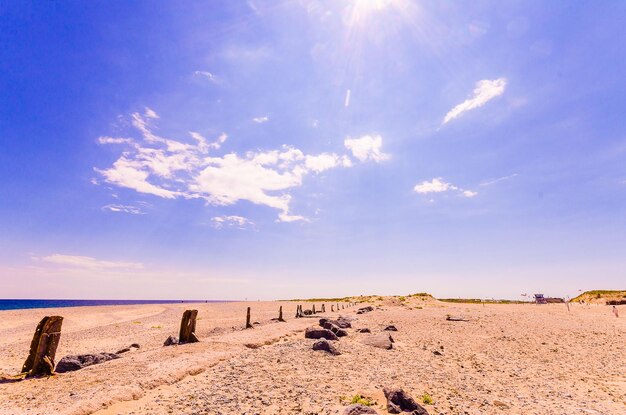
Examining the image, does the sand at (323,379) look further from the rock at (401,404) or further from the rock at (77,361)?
the rock at (77,361)

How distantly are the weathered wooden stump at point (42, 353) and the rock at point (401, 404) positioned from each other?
14.6 m

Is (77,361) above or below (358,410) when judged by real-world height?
above

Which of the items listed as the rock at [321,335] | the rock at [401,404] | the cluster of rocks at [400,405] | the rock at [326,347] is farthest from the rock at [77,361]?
the rock at [401,404]

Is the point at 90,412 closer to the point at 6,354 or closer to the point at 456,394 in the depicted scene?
the point at 456,394

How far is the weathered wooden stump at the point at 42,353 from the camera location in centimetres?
1384

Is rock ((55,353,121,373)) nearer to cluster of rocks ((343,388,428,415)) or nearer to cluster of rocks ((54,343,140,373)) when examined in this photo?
cluster of rocks ((54,343,140,373))

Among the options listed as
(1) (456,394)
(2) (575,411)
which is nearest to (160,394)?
(1) (456,394)

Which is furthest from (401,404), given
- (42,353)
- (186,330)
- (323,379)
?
(186,330)

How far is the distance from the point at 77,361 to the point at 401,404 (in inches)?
606

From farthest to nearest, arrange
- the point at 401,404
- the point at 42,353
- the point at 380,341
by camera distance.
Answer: the point at 380,341 < the point at 42,353 < the point at 401,404

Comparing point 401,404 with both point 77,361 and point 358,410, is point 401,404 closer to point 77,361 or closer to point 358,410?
point 358,410

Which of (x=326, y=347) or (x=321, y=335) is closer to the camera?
(x=326, y=347)

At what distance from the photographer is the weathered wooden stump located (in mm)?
13844

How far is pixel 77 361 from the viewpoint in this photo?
1539 cm
